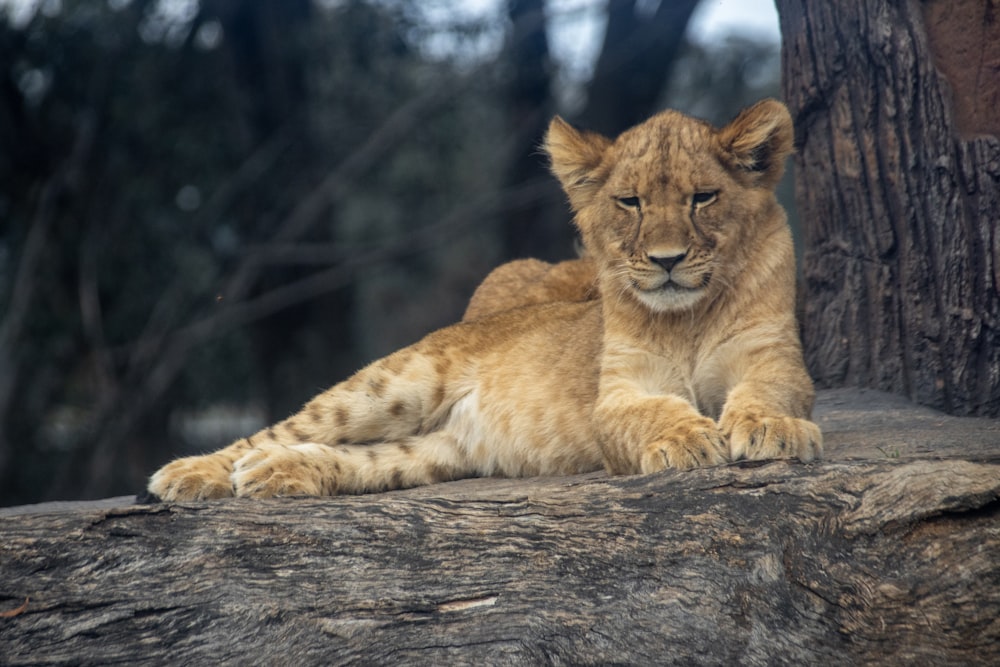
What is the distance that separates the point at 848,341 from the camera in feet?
18.7

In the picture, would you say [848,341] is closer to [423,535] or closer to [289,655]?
[423,535]

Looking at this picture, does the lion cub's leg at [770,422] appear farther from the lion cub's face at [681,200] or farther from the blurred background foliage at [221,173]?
the blurred background foliage at [221,173]

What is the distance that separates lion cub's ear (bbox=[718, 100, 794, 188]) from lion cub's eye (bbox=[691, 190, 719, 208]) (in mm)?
193

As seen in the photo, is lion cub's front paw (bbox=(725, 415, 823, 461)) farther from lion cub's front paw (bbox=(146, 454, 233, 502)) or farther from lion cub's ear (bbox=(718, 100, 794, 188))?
lion cub's front paw (bbox=(146, 454, 233, 502))

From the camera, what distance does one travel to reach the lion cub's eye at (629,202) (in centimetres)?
431

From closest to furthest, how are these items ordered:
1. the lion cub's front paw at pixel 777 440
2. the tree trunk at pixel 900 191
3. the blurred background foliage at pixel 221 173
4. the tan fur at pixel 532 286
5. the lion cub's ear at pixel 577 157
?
the lion cub's front paw at pixel 777 440
the lion cub's ear at pixel 577 157
the tree trunk at pixel 900 191
the tan fur at pixel 532 286
the blurred background foliage at pixel 221 173

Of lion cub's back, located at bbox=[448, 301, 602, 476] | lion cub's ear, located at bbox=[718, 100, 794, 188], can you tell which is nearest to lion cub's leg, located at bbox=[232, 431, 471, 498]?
lion cub's back, located at bbox=[448, 301, 602, 476]

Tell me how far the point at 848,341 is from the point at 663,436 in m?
2.44

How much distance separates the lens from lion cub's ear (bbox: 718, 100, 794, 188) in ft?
14.2

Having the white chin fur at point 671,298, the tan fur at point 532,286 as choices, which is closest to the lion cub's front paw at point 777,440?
the white chin fur at point 671,298

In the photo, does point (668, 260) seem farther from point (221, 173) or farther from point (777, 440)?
point (221, 173)

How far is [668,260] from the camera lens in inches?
161

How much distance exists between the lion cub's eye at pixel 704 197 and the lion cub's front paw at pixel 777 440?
1021 mm

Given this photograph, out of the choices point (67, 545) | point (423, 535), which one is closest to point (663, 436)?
point (423, 535)
